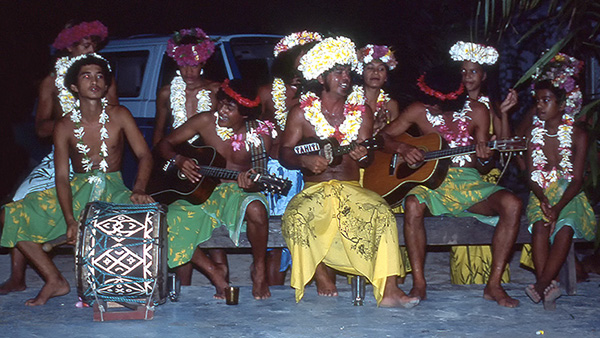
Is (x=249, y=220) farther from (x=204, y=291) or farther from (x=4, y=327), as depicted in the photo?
(x=4, y=327)

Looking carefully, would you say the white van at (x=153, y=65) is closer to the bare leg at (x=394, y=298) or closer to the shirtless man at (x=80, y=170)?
the shirtless man at (x=80, y=170)

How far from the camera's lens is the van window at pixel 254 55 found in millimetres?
7996

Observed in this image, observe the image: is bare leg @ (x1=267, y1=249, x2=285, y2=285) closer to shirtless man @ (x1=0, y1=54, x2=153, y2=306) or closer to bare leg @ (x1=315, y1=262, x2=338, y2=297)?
bare leg @ (x1=315, y1=262, x2=338, y2=297)

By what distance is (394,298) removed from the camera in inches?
207

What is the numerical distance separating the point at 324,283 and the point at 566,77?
2.13 metres

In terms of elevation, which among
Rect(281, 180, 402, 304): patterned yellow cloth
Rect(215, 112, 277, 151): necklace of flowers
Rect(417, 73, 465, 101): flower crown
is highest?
Rect(417, 73, 465, 101): flower crown

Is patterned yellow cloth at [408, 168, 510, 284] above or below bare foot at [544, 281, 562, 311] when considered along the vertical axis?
above

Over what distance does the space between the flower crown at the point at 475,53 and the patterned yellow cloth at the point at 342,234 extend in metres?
1.29

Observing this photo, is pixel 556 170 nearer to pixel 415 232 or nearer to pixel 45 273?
pixel 415 232

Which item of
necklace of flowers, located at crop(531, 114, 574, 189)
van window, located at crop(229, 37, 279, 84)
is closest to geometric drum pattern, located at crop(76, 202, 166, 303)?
necklace of flowers, located at crop(531, 114, 574, 189)

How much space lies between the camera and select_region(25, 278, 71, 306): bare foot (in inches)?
210

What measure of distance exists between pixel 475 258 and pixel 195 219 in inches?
81.5

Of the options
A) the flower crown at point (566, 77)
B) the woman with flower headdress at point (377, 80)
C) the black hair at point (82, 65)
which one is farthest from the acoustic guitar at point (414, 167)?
the black hair at point (82, 65)

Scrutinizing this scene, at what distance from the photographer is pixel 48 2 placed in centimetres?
1058
